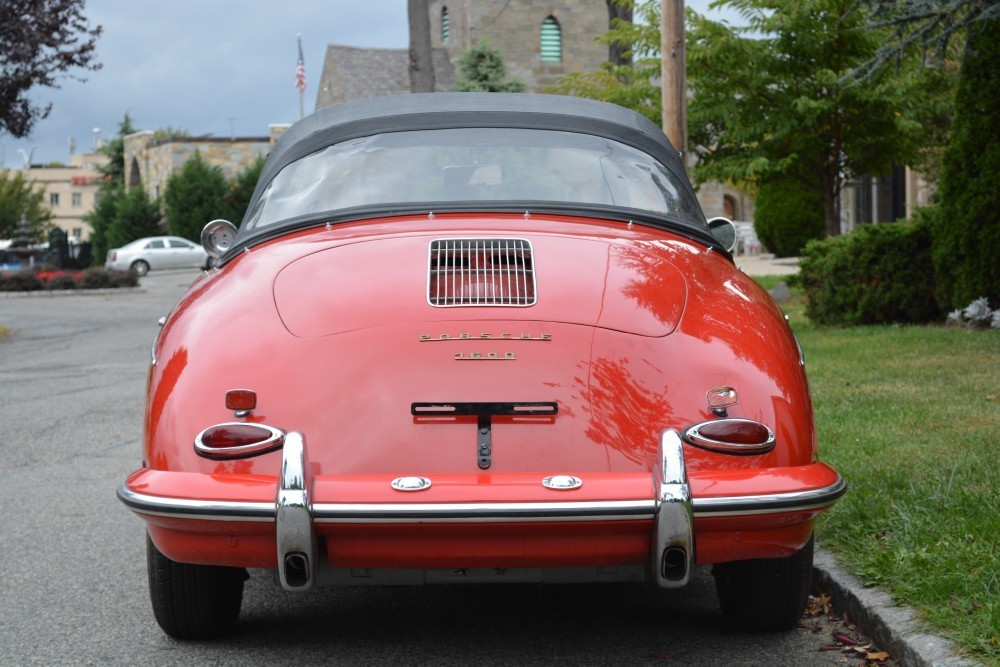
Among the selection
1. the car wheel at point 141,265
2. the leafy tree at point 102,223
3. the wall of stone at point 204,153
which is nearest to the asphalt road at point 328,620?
the car wheel at point 141,265

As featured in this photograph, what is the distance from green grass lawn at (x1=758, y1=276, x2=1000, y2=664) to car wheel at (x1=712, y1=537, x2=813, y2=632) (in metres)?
0.32

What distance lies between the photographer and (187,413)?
3.40 meters

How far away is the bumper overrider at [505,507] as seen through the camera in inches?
121

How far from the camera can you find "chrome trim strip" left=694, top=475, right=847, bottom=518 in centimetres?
316

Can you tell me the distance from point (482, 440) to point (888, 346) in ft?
26.8

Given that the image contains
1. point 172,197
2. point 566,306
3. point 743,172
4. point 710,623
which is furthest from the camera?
point 172,197

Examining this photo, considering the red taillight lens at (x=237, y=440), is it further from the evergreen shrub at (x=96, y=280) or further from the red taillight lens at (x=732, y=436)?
the evergreen shrub at (x=96, y=280)

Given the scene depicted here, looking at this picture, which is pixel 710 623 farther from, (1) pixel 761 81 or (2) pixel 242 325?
(1) pixel 761 81

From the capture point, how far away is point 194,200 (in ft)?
154

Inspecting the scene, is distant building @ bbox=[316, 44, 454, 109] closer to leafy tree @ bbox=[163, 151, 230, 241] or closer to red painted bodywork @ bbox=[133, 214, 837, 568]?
leafy tree @ bbox=[163, 151, 230, 241]

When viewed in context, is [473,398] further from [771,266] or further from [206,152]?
[206,152]

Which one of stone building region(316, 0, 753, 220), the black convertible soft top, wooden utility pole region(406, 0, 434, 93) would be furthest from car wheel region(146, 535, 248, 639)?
stone building region(316, 0, 753, 220)

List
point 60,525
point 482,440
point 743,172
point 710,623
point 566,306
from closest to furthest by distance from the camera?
1. point 482,440
2. point 566,306
3. point 710,623
4. point 60,525
5. point 743,172

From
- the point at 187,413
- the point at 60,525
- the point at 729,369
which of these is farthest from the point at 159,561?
the point at 60,525
